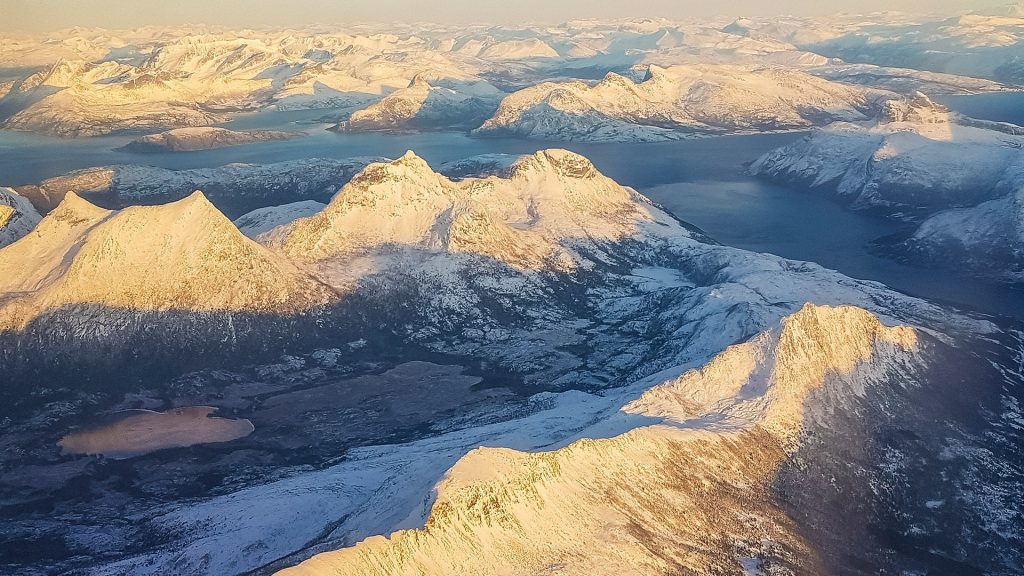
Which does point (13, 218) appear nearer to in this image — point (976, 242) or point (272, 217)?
point (272, 217)

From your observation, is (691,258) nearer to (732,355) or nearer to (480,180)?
(480,180)

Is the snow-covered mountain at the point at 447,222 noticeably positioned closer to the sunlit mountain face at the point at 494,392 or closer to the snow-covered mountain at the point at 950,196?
the sunlit mountain face at the point at 494,392

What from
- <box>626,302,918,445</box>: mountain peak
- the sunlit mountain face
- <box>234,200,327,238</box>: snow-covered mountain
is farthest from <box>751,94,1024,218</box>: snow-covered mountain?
<box>234,200,327,238</box>: snow-covered mountain

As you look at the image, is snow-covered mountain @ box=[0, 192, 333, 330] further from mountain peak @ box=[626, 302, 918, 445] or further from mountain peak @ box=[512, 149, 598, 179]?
mountain peak @ box=[512, 149, 598, 179]

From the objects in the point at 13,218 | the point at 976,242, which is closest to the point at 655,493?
the point at 13,218

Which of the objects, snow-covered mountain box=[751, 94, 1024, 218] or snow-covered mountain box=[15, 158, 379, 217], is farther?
snow-covered mountain box=[751, 94, 1024, 218]

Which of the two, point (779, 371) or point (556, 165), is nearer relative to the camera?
point (779, 371)

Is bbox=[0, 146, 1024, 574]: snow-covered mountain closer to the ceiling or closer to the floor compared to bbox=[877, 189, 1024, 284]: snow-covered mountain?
closer to the ceiling
